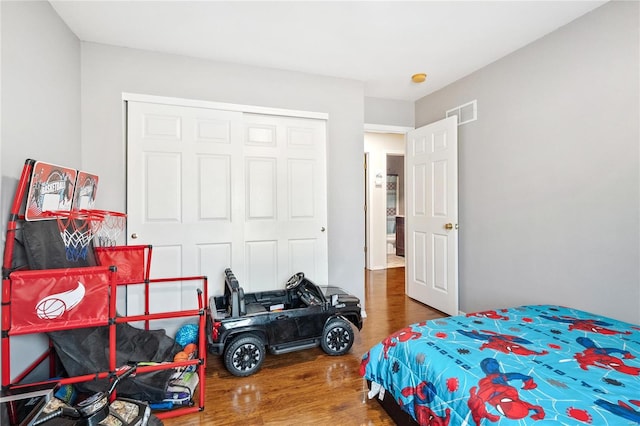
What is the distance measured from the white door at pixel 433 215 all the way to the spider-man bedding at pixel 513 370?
1.37 meters

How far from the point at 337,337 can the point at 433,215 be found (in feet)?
6.11

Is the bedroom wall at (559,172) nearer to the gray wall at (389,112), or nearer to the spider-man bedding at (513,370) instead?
the spider-man bedding at (513,370)

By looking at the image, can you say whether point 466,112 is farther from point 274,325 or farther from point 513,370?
point 274,325

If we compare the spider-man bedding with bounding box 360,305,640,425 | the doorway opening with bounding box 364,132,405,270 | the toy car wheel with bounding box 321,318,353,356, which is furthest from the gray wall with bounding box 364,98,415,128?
the spider-man bedding with bounding box 360,305,640,425

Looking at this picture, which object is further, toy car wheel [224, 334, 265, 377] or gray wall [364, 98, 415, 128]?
gray wall [364, 98, 415, 128]

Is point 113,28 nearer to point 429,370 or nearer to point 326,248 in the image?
point 326,248

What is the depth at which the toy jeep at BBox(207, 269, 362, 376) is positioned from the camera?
7.19ft

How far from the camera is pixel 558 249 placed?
8.03ft

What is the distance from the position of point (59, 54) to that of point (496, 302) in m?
4.19

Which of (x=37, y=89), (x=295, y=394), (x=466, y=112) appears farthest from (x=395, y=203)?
(x=37, y=89)

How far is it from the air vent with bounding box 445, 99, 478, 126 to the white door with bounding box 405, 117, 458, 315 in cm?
16

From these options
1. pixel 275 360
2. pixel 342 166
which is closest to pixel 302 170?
pixel 342 166

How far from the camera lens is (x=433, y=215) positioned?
3.55 meters

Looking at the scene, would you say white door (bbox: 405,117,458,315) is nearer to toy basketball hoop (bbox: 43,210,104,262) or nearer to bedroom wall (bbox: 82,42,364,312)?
bedroom wall (bbox: 82,42,364,312)
